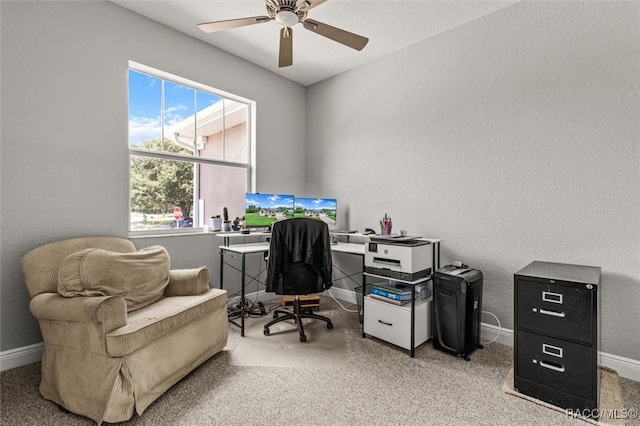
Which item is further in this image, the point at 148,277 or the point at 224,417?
the point at 148,277

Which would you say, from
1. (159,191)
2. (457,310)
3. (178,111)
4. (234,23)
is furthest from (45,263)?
(457,310)

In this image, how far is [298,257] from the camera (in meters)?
2.63

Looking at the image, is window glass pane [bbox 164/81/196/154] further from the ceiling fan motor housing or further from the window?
the ceiling fan motor housing

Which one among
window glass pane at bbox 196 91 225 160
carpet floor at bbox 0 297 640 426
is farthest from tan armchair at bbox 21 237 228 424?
window glass pane at bbox 196 91 225 160

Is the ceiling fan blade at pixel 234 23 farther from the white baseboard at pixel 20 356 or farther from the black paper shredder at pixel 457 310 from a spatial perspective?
the white baseboard at pixel 20 356

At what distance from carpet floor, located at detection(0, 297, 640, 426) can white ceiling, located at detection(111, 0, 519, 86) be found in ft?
9.36

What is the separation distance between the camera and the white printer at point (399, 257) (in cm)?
251

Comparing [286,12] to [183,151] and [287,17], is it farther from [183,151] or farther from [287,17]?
[183,151]

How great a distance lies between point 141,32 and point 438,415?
3710 mm

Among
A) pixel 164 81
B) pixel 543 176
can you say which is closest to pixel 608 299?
pixel 543 176

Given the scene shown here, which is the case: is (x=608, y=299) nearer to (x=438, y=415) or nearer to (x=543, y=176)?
(x=543, y=176)

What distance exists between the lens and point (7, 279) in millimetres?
2180

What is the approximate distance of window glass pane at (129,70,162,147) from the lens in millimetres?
2932

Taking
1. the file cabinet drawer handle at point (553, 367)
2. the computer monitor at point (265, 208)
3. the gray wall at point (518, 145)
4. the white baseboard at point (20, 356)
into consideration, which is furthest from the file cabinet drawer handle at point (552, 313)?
the white baseboard at point (20, 356)
